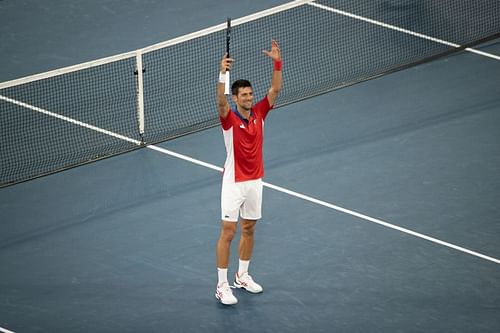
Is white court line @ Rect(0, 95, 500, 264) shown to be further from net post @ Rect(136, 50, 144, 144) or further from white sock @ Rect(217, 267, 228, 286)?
white sock @ Rect(217, 267, 228, 286)

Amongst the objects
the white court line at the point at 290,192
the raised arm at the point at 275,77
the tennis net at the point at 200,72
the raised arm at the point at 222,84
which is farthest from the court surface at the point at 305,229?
the raised arm at the point at 222,84

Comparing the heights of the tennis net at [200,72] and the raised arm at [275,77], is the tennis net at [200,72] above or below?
above

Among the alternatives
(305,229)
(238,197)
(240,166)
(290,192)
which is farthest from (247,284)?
(290,192)

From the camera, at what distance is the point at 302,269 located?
1295 cm

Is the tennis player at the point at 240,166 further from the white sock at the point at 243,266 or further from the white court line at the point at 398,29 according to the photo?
the white court line at the point at 398,29

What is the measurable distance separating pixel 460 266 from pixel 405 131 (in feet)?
12.0

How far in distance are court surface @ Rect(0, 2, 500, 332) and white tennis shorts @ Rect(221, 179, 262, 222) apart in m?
1.02

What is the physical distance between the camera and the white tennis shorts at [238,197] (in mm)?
12102

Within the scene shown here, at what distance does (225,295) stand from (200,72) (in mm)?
6373

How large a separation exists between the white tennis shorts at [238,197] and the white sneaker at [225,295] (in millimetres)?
763

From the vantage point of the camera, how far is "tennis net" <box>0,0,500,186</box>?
15977 millimetres

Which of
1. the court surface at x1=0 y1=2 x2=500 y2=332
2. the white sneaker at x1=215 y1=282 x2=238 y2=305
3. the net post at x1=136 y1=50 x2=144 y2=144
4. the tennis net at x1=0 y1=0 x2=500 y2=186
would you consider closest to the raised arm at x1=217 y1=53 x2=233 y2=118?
the white sneaker at x1=215 y1=282 x2=238 y2=305

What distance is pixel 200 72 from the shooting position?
17.8 meters

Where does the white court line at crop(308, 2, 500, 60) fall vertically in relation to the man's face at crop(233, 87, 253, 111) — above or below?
above
